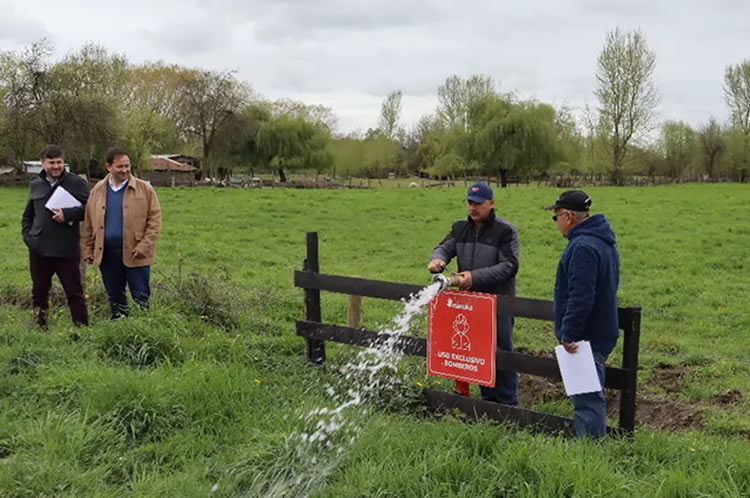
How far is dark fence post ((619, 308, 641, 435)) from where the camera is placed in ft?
13.9

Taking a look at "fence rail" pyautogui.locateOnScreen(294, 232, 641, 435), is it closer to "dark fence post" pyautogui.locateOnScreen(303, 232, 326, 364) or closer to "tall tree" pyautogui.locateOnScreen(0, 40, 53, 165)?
"dark fence post" pyautogui.locateOnScreen(303, 232, 326, 364)

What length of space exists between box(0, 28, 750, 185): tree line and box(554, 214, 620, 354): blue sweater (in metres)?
33.2

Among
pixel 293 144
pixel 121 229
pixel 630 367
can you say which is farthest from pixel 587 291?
pixel 293 144

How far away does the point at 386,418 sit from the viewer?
4488 millimetres

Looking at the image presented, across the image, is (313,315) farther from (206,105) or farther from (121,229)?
(206,105)

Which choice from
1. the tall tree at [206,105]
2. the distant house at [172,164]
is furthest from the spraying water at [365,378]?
the distant house at [172,164]

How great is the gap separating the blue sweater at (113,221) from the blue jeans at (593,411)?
14.6ft

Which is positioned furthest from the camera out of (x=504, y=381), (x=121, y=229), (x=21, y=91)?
(x=21, y=91)

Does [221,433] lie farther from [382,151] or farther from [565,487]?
[382,151]

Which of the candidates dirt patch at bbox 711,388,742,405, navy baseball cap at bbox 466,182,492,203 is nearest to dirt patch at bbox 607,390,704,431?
dirt patch at bbox 711,388,742,405

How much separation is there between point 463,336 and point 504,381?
0.52 meters

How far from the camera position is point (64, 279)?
658 cm

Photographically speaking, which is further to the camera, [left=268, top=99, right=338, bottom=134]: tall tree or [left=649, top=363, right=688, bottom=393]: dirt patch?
[left=268, top=99, right=338, bottom=134]: tall tree

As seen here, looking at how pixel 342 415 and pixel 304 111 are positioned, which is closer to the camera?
pixel 342 415
